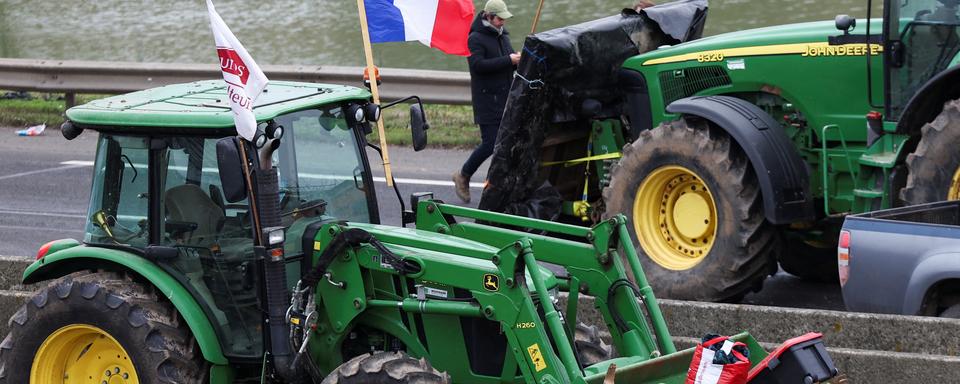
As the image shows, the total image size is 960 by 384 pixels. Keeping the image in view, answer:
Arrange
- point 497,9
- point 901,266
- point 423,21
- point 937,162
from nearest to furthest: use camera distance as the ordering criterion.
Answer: point 901,266 → point 937,162 → point 423,21 → point 497,9

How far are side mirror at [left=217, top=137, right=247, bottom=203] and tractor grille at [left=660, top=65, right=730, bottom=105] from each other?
4960 mm

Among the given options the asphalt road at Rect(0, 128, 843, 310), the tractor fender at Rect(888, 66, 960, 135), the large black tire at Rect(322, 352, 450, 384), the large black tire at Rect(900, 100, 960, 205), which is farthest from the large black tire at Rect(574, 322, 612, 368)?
the asphalt road at Rect(0, 128, 843, 310)

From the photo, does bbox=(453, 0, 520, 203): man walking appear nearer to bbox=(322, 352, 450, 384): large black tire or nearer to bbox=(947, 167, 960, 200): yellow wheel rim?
bbox=(947, 167, 960, 200): yellow wheel rim

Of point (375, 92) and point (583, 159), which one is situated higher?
point (375, 92)

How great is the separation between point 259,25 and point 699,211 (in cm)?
1842

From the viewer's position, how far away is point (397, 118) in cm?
1744

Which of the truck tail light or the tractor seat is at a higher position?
the tractor seat

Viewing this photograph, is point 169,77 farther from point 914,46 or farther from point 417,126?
point 417,126

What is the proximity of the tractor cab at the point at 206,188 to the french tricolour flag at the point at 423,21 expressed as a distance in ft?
9.78

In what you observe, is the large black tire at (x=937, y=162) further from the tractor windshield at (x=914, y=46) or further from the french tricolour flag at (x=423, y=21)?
the french tricolour flag at (x=423, y=21)

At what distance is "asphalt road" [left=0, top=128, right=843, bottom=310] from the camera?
10750 mm

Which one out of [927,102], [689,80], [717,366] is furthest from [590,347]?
[689,80]

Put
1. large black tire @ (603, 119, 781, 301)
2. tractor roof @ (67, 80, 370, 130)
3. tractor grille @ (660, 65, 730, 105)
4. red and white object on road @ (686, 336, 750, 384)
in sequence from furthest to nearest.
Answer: tractor grille @ (660, 65, 730, 105) → large black tire @ (603, 119, 781, 301) → tractor roof @ (67, 80, 370, 130) → red and white object on road @ (686, 336, 750, 384)

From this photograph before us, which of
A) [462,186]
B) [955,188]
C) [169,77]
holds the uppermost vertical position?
[955,188]
